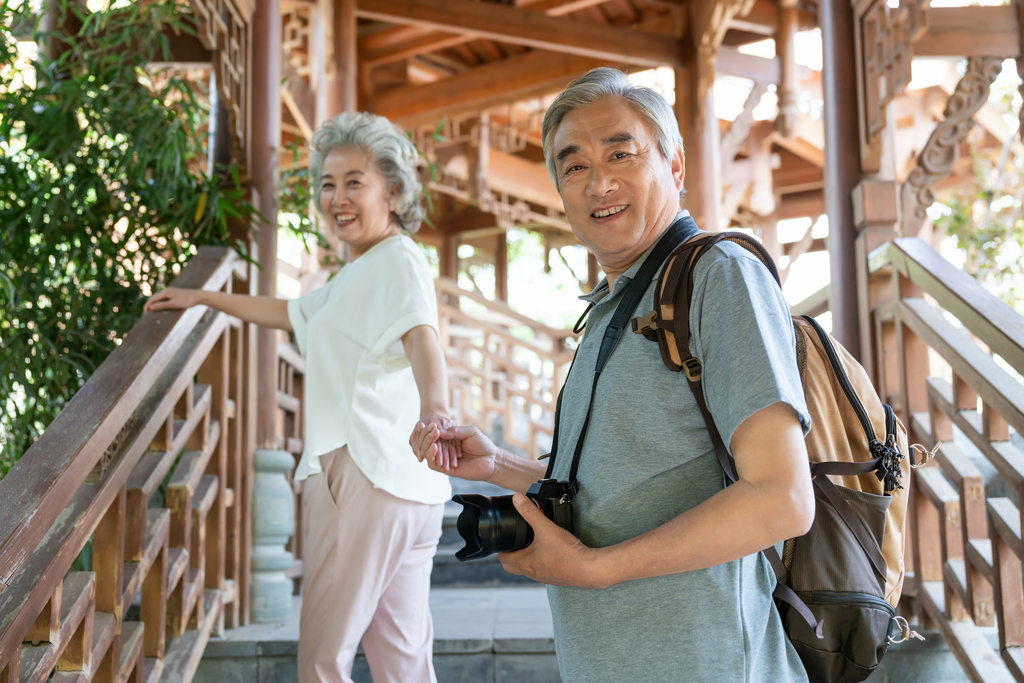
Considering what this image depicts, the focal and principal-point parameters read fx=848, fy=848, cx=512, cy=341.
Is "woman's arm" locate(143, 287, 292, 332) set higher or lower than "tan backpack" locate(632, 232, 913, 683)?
higher

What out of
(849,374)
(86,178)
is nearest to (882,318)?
(849,374)

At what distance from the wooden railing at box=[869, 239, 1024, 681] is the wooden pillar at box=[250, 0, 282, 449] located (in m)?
1.98

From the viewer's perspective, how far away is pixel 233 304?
85.6 inches

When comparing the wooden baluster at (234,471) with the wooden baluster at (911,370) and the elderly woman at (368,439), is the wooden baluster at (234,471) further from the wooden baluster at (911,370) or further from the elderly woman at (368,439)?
the wooden baluster at (911,370)

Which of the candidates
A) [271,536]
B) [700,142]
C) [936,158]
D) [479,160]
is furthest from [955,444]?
[479,160]

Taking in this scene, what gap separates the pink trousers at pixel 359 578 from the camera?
174 cm

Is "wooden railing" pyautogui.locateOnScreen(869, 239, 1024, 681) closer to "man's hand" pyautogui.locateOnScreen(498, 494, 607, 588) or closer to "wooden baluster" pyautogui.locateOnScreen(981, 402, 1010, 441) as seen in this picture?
"wooden baluster" pyautogui.locateOnScreen(981, 402, 1010, 441)

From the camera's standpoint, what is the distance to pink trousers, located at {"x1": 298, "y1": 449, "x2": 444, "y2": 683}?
174cm

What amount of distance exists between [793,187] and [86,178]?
26.1 feet

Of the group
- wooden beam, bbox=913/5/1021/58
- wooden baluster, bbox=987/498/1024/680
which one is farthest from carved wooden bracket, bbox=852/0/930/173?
wooden baluster, bbox=987/498/1024/680

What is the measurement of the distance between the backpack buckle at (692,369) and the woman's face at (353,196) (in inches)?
46.5

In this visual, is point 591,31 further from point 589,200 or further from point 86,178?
point 589,200

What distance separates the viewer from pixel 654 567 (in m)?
0.93

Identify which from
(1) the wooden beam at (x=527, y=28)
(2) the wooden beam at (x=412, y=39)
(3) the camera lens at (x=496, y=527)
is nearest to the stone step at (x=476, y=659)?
(3) the camera lens at (x=496, y=527)
